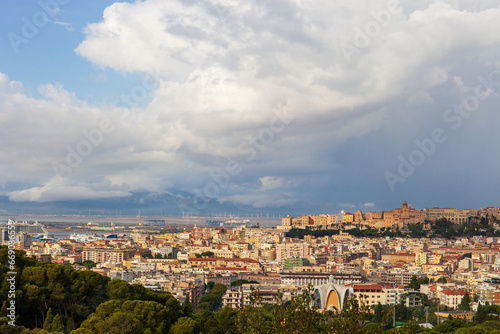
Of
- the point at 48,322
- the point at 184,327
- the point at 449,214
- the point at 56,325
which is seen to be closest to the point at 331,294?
the point at 184,327

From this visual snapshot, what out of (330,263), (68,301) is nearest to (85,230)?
(330,263)

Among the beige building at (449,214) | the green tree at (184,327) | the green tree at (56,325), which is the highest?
the beige building at (449,214)

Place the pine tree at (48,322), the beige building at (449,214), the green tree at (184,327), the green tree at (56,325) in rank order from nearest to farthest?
the green tree at (56,325) < the pine tree at (48,322) < the green tree at (184,327) < the beige building at (449,214)

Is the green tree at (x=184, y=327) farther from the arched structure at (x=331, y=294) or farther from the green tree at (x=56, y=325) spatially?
the arched structure at (x=331, y=294)

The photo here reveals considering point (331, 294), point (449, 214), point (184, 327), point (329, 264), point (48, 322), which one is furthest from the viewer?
point (449, 214)

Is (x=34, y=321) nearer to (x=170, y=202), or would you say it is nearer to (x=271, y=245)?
(x=271, y=245)

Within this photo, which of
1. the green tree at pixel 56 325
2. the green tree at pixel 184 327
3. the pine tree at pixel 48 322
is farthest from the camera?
the green tree at pixel 184 327

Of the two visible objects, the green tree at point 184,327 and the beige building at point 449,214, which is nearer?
the green tree at point 184,327

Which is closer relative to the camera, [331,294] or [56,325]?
[56,325]

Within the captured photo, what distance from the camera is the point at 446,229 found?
6431 cm

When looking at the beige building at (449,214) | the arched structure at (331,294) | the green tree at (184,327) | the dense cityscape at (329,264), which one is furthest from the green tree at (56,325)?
the beige building at (449,214)

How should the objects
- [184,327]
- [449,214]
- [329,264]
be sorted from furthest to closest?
[449,214]
[329,264]
[184,327]

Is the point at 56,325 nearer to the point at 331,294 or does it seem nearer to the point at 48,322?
the point at 48,322

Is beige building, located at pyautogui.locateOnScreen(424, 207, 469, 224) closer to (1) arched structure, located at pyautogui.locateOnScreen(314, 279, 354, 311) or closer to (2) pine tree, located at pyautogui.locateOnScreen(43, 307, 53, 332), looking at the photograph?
(1) arched structure, located at pyautogui.locateOnScreen(314, 279, 354, 311)
